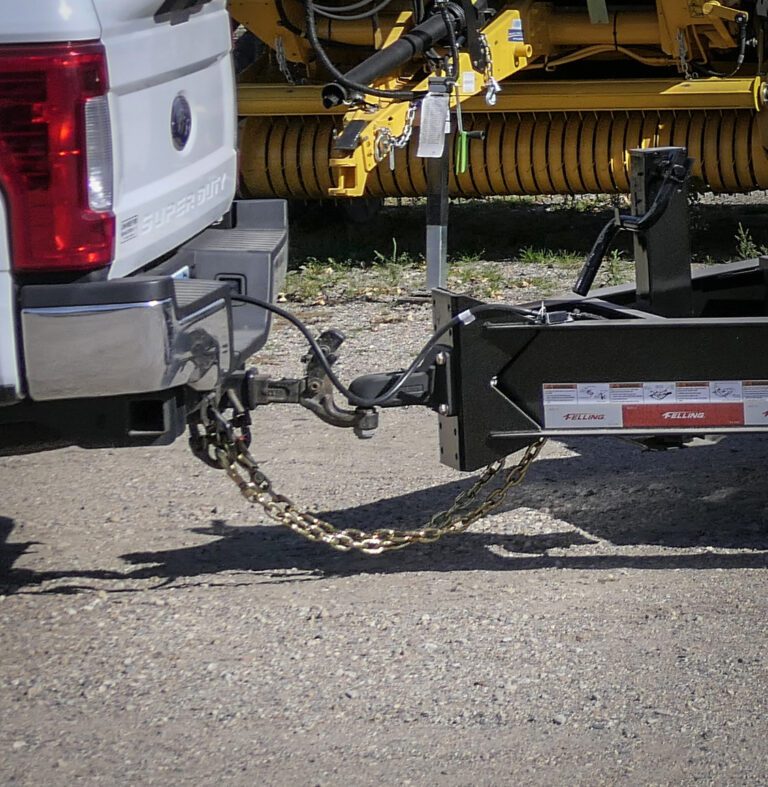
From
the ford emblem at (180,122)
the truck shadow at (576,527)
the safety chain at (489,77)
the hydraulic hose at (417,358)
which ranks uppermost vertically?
the ford emblem at (180,122)

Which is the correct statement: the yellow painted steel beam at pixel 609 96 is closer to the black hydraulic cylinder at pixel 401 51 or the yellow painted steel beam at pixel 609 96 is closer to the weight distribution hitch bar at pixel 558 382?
the black hydraulic cylinder at pixel 401 51

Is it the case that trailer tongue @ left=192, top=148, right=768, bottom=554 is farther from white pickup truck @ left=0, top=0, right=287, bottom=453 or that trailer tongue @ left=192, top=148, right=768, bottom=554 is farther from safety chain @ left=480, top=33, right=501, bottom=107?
safety chain @ left=480, top=33, right=501, bottom=107

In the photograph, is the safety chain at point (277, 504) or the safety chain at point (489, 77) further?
the safety chain at point (489, 77)

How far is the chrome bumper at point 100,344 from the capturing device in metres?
3.26

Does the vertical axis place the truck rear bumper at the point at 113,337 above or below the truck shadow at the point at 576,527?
above

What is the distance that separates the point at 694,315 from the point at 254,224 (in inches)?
57.4

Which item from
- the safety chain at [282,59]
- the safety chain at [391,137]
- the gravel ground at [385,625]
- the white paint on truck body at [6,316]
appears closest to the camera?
the gravel ground at [385,625]

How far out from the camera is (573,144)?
28.5 ft

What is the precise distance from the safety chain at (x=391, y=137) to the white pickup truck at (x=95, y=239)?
4031mm

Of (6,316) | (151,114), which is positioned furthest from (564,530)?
(6,316)

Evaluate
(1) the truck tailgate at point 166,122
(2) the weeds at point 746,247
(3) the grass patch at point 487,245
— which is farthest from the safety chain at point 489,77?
(1) the truck tailgate at point 166,122

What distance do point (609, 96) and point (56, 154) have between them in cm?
583

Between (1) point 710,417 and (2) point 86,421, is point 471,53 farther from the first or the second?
(2) point 86,421

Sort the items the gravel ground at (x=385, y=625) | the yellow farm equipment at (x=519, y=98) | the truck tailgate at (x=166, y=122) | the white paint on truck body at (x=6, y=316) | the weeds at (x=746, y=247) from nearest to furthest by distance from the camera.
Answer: the gravel ground at (x=385, y=625)
the white paint on truck body at (x=6, y=316)
the truck tailgate at (x=166, y=122)
the yellow farm equipment at (x=519, y=98)
the weeds at (x=746, y=247)
